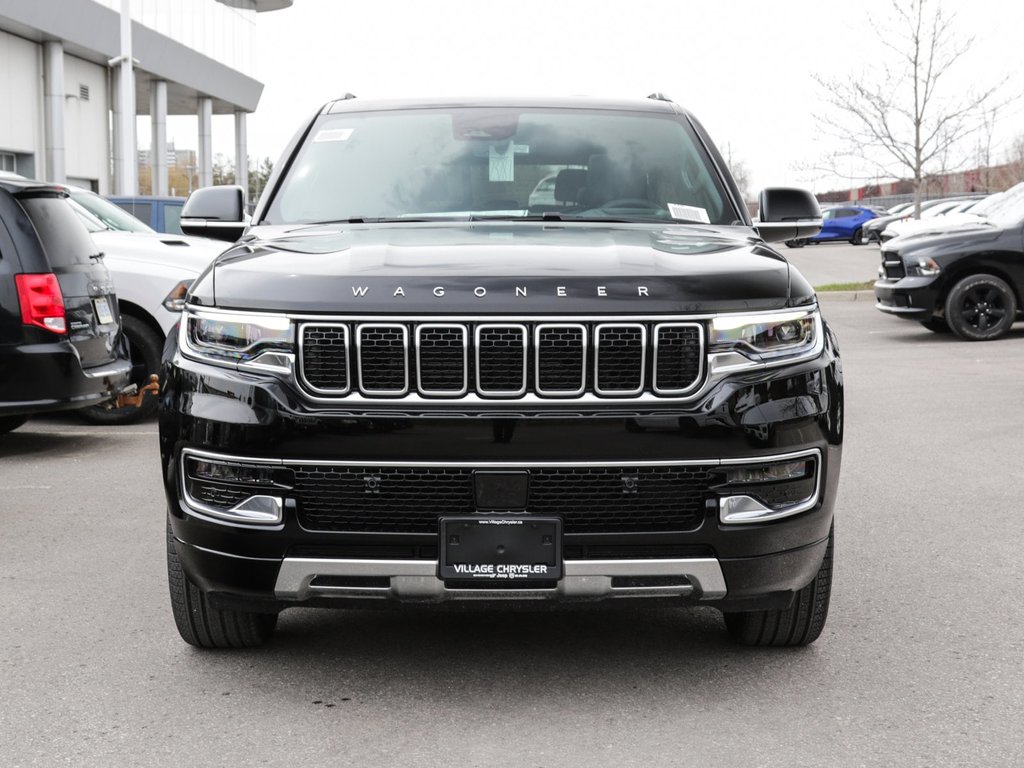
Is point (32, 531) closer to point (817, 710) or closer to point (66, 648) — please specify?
point (66, 648)

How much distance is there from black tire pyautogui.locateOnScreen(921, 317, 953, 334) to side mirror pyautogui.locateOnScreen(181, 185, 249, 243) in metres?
12.8

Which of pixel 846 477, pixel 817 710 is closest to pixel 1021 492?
pixel 846 477

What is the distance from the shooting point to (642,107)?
577 centimetres

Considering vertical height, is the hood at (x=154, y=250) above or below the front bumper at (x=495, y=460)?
above

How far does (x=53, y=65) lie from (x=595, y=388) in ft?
125

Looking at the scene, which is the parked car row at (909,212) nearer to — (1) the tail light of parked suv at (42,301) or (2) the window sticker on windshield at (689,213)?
(1) the tail light of parked suv at (42,301)

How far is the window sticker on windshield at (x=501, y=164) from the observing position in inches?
208

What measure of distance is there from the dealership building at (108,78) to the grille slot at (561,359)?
28.4 metres

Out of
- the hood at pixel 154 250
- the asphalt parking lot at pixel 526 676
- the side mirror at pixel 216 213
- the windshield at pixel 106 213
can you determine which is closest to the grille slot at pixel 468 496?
the asphalt parking lot at pixel 526 676

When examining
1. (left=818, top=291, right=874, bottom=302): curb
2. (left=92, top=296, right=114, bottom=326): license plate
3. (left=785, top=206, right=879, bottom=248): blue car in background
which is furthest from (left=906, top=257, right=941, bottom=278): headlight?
(left=785, top=206, right=879, bottom=248): blue car in background

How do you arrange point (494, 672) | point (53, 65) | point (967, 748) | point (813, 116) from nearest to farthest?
point (967, 748) → point (494, 672) → point (813, 116) → point (53, 65)

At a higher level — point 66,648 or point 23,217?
point 23,217

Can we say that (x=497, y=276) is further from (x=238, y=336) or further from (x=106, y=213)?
(x=106, y=213)

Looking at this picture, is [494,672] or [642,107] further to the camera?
[642,107]
